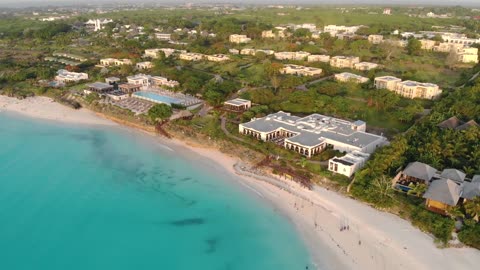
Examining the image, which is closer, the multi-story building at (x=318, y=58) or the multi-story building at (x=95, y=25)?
the multi-story building at (x=318, y=58)

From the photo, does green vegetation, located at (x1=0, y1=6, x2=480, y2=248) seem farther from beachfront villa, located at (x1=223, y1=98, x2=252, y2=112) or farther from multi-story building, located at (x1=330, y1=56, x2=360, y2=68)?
multi-story building, located at (x1=330, y1=56, x2=360, y2=68)

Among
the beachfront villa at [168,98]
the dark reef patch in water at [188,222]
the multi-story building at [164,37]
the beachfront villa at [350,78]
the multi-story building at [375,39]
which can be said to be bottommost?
the dark reef patch in water at [188,222]

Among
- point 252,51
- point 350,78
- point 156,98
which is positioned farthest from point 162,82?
point 252,51

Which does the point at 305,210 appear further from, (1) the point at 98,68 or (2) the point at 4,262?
(1) the point at 98,68

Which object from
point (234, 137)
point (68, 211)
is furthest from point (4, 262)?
point (234, 137)

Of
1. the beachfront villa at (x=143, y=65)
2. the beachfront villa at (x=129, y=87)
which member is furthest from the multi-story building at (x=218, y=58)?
the beachfront villa at (x=129, y=87)

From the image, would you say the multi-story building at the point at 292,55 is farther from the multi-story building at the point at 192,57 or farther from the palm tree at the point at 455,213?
the palm tree at the point at 455,213

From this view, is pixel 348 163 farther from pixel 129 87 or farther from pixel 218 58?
pixel 218 58
